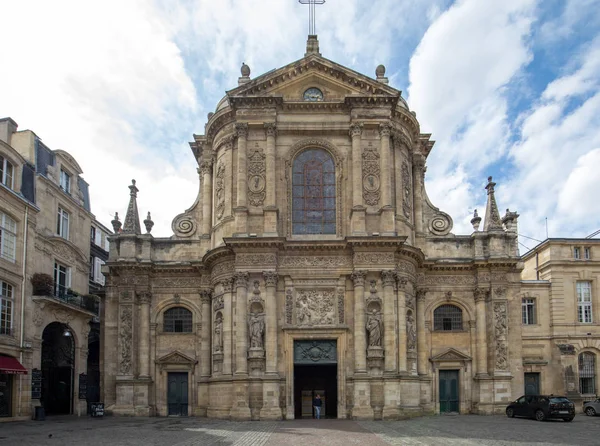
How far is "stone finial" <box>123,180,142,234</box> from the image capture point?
3606 cm

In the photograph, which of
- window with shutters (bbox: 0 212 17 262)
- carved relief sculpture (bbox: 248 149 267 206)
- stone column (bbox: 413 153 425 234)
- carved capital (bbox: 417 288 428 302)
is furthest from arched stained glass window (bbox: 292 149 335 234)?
window with shutters (bbox: 0 212 17 262)

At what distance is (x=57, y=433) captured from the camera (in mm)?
24031

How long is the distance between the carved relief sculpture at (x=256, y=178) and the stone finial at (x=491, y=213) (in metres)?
12.2

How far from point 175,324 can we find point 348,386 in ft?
32.0

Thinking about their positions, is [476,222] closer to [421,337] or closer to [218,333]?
[421,337]

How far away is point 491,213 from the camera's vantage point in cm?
3675

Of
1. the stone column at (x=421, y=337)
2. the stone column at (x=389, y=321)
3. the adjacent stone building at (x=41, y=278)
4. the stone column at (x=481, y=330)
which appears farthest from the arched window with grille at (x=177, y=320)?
the stone column at (x=481, y=330)

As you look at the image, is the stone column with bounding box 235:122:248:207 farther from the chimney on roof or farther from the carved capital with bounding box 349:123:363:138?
the chimney on roof

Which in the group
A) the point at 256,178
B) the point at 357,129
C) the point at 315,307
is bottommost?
the point at 315,307

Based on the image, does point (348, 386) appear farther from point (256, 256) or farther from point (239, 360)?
point (256, 256)

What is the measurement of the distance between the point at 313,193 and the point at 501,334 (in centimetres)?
1190

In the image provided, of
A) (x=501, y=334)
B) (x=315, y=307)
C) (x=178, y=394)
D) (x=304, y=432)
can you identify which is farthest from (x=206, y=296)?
(x=501, y=334)

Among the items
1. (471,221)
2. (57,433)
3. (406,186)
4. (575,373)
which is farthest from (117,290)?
(575,373)

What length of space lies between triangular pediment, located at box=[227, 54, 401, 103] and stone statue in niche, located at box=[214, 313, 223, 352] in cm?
1078
